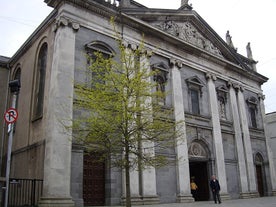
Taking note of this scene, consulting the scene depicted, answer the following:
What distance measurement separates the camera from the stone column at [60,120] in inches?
536

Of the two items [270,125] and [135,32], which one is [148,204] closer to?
[135,32]

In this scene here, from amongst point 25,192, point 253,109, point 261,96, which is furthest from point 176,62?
point 25,192

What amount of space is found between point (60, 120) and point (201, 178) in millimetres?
11837

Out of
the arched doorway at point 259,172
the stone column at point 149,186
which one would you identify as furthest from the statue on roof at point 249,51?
the stone column at point 149,186

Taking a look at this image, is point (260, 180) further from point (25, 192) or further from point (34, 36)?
point (34, 36)

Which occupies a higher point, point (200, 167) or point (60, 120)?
point (60, 120)

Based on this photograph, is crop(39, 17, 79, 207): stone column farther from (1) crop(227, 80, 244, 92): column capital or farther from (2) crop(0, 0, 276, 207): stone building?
(1) crop(227, 80, 244, 92): column capital

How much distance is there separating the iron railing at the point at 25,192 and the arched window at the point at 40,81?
356 centimetres

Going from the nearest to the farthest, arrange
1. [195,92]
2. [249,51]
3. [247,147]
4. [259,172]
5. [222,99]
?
[195,92] < [247,147] < [222,99] < [259,172] < [249,51]

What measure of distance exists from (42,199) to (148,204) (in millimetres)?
5705

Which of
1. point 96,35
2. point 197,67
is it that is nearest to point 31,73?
point 96,35

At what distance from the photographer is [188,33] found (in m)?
23.4

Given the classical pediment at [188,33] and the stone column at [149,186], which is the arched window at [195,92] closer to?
the classical pediment at [188,33]

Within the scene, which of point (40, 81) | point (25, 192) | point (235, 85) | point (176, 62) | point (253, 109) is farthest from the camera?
point (253, 109)
